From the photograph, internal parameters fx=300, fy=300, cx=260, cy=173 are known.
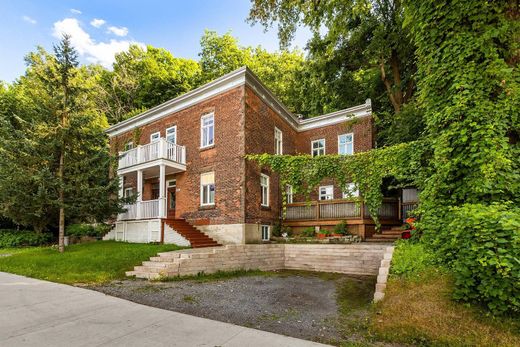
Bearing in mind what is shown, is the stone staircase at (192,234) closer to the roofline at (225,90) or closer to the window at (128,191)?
the window at (128,191)

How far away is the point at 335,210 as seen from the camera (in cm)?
1667

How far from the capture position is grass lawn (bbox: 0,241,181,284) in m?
9.34

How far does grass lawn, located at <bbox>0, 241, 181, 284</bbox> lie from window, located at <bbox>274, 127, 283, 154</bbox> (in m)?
8.66

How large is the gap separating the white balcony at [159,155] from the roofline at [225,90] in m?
2.60

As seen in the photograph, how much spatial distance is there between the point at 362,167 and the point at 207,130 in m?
8.21

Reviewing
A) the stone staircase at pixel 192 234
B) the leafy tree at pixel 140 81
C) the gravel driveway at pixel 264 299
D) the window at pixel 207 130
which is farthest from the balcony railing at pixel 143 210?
the leafy tree at pixel 140 81

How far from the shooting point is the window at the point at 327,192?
19828mm

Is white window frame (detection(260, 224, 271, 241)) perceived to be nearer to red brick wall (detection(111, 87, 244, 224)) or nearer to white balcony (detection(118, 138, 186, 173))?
red brick wall (detection(111, 87, 244, 224))

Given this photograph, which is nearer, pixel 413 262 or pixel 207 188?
pixel 413 262

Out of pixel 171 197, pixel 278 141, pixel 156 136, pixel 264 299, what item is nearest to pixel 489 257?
pixel 264 299

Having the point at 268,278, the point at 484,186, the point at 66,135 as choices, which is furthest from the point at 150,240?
the point at 484,186

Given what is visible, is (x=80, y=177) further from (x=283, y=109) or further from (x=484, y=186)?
(x=484, y=186)

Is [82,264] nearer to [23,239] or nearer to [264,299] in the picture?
[264,299]

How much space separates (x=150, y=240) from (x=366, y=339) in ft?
41.4
